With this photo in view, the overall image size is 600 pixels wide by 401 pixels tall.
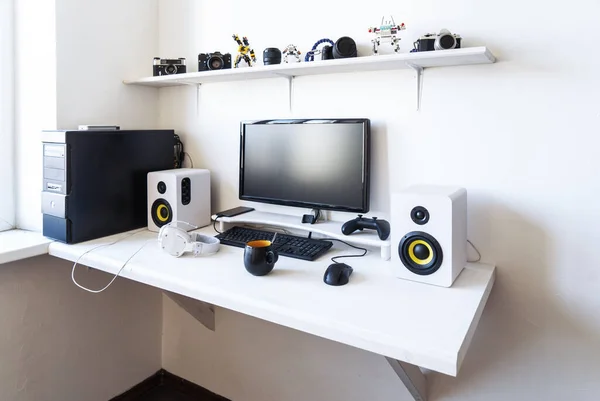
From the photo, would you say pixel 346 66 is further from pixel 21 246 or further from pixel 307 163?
pixel 21 246

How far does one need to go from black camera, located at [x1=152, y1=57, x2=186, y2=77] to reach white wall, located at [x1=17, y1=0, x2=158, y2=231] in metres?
0.18

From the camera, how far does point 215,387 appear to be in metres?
2.13

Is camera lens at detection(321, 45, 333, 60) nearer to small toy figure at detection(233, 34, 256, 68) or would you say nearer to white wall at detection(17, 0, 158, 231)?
small toy figure at detection(233, 34, 256, 68)

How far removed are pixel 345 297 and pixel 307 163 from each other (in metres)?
0.67

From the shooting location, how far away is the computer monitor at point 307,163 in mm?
1580

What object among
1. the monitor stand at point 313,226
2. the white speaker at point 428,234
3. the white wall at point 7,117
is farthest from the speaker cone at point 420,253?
the white wall at point 7,117

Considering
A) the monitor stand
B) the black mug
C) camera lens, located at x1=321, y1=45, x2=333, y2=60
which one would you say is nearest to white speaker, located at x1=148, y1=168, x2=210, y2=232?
the monitor stand

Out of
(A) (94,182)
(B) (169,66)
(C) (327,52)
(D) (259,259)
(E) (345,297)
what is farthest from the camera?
(B) (169,66)

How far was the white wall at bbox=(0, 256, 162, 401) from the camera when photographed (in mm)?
1708

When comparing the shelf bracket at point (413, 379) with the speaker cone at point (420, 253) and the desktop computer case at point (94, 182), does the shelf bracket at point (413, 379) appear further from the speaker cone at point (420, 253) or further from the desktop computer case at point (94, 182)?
the desktop computer case at point (94, 182)

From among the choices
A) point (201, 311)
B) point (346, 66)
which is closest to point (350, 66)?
point (346, 66)

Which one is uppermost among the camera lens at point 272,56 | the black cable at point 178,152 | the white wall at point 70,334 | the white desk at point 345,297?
the camera lens at point 272,56

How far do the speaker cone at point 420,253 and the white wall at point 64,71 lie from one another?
148 centimetres

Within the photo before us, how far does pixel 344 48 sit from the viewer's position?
1.53m
